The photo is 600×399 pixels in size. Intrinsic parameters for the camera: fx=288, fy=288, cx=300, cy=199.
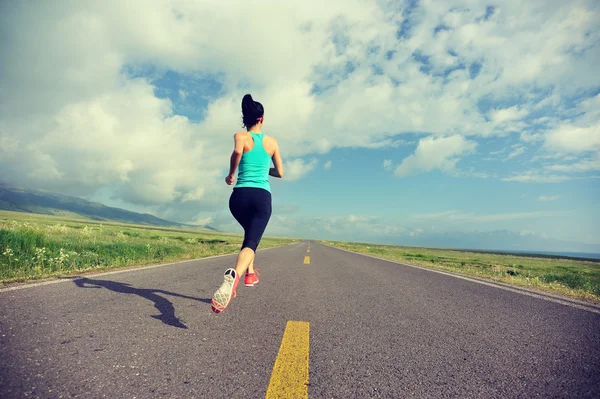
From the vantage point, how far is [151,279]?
603 cm

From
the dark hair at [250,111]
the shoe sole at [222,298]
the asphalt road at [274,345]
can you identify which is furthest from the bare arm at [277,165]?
the asphalt road at [274,345]

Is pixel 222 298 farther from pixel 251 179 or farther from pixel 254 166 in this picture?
pixel 254 166

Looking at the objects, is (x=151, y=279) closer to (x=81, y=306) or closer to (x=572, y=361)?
(x=81, y=306)

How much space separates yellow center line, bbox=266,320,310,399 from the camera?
188cm

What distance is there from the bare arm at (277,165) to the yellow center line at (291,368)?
1.93 meters

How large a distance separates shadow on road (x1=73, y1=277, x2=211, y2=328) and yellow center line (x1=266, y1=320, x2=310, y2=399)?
129 cm

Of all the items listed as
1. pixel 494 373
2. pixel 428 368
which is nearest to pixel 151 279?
pixel 428 368

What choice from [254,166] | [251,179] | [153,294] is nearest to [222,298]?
[251,179]

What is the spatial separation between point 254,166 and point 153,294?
2.93m

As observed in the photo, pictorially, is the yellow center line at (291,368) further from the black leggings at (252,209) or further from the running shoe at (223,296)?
the black leggings at (252,209)

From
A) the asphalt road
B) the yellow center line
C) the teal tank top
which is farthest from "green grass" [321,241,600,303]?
the teal tank top

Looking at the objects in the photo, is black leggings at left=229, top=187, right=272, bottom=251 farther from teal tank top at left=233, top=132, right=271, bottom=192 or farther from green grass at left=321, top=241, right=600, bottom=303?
green grass at left=321, top=241, right=600, bottom=303

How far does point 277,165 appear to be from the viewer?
3.83 metres

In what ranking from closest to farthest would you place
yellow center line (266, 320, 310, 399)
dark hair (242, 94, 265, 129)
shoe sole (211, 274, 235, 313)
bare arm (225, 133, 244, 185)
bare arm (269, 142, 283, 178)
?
1. yellow center line (266, 320, 310, 399)
2. shoe sole (211, 274, 235, 313)
3. bare arm (225, 133, 244, 185)
4. dark hair (242, 94, 265, 129)
5. bare arm (269, 142, 283, 178)
